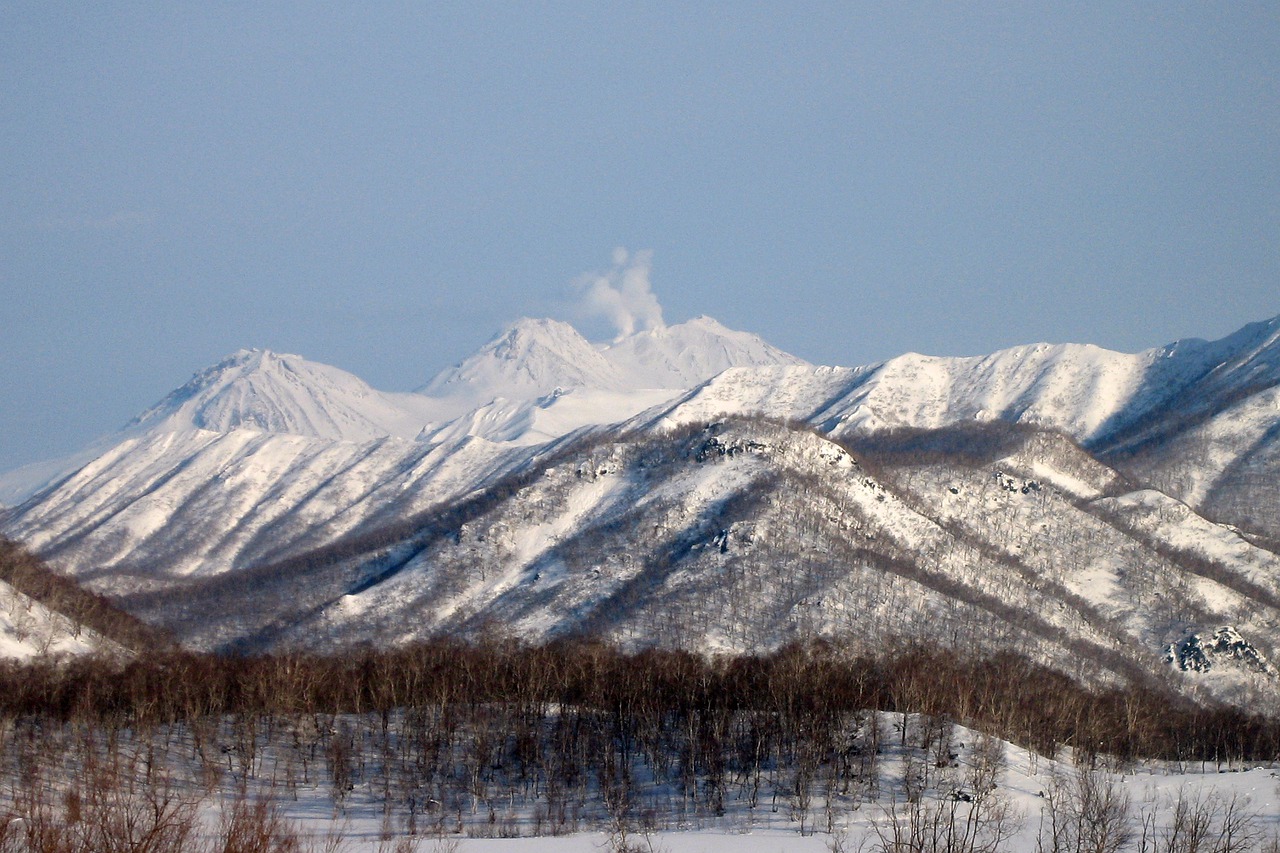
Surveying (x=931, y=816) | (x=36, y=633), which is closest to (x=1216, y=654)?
(x=931, y=816)

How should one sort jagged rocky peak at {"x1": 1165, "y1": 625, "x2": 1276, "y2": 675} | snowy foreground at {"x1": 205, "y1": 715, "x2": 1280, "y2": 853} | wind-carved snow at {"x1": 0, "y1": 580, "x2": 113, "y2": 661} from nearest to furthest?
snowy foreground at {"x1": 205, "y1": 715, "x2": 1280, "y2": 853}, wind-carved snow at {"x1": 0, "y1": 580, "x2": 113, "y2": 661}, jagged rocky peak at {"x1": 1165, "y1": 625, "x2": 1276, "y2": 675}

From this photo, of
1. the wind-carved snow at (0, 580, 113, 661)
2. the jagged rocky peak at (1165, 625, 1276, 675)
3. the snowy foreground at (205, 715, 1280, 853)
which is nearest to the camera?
the snowy foreground at (205, 715, 1280, 853)

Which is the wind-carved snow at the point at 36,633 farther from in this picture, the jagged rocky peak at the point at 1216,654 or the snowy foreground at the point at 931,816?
the jagged rocky peak at the point at 1216,654

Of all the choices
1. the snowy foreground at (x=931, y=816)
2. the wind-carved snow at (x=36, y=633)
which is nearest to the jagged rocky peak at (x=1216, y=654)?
the snowy foreground at (x=931, y=816)

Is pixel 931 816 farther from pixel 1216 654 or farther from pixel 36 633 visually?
pixel 1216 654

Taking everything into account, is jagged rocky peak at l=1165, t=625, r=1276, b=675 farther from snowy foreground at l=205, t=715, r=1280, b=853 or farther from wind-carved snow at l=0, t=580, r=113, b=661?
wind-carved snow at l=0, t=580, r=113, b=661

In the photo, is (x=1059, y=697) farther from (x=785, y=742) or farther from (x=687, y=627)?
(x=687, y=627)

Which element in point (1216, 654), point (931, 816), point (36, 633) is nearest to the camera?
point (931, 816)

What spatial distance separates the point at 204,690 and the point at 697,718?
39388 millimetres

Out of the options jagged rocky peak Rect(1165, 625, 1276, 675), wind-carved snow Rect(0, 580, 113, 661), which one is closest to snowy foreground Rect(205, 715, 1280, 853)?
wind-carved snow Rect(0, 580, 113, 661)

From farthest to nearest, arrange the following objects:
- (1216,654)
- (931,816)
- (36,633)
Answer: (1216,654)
(36,633)
(931,816)

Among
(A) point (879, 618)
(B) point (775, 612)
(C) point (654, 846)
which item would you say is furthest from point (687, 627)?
(C) point (654, 846)

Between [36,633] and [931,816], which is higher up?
[36,633]

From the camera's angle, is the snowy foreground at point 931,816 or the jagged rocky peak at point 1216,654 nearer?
the snowy foreground at point 931,816
